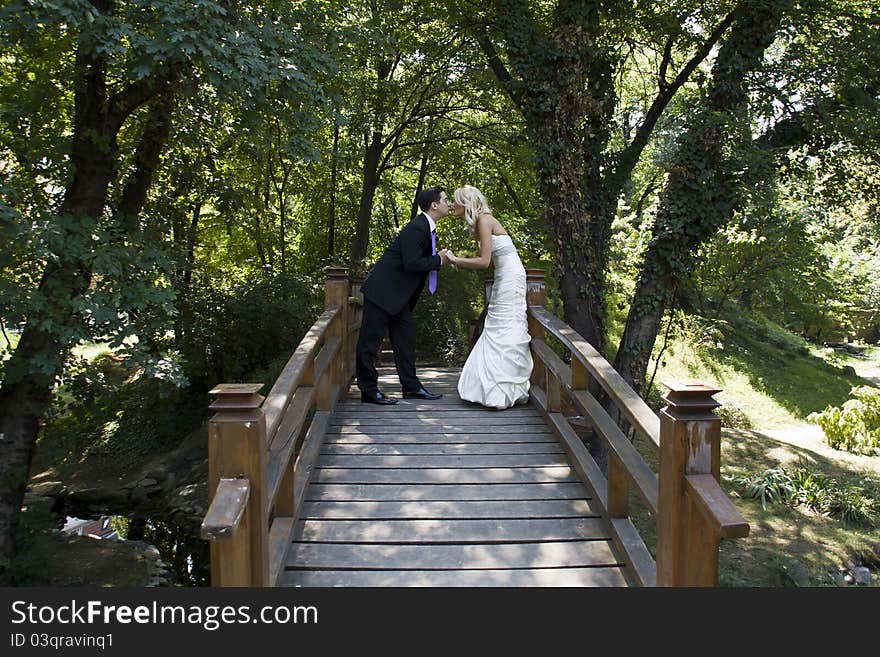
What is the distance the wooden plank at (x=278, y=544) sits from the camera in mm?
3590

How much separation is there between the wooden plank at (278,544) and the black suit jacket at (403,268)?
245cm

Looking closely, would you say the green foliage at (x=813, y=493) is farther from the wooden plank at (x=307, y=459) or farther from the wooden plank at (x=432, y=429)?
the wooden plank at (x=307, y=459)

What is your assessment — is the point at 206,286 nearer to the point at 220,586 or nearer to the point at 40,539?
the point at 40,539

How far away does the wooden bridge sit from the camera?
3.06 m

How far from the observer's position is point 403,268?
19.7ft

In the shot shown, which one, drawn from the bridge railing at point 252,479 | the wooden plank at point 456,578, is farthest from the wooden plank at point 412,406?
the wooden plank at point 456,578

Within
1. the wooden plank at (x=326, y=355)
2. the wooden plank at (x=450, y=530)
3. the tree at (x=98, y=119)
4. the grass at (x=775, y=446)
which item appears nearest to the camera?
the wooden plank at (x=450, y=530)

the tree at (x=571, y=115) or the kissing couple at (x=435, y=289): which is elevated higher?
the tree at (x=571, y=115)

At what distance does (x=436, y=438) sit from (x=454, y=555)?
1654 mm

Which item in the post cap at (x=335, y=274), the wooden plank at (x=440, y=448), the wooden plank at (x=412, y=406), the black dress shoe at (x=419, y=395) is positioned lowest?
the wooden plank at (x=440, y=448)

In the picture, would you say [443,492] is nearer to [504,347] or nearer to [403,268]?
[504,347]

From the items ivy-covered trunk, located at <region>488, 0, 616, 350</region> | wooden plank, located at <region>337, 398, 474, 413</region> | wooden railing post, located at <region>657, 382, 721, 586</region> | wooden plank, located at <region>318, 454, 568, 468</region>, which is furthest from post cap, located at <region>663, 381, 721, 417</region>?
ivy-covered trunk, located at <region>488, 0, 616, 350</region>

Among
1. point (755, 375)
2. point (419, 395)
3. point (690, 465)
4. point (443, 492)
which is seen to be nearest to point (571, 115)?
point (419, 395)

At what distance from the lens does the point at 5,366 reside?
657 centimetres
